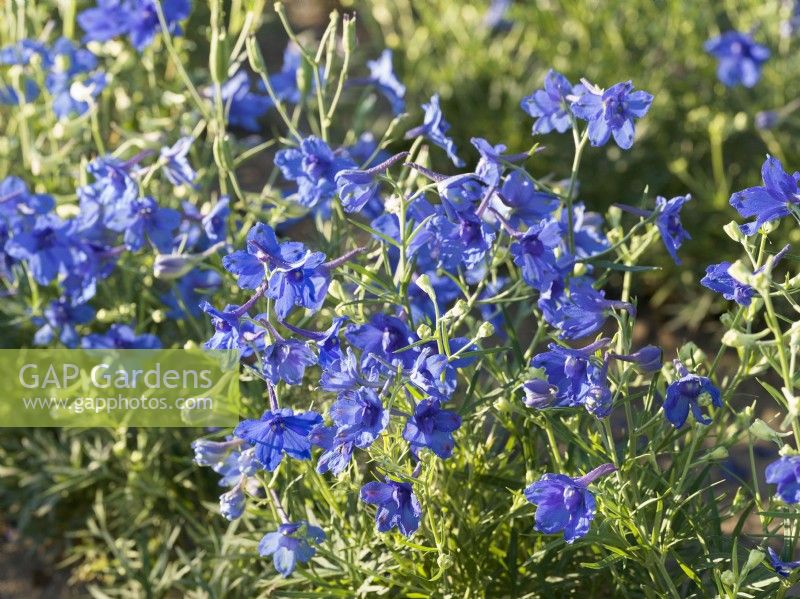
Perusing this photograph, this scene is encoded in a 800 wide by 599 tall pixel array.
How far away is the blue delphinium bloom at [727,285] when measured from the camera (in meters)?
1.58

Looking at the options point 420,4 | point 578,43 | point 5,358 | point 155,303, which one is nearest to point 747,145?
point 578,43

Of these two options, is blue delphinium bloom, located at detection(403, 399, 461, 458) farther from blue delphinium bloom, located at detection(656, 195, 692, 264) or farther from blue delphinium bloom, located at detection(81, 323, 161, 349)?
blue delphinium bloom, located at detection(81, 323, 161, 349)

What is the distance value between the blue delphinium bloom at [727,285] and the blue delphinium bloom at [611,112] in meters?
0.22

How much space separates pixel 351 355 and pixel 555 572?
611mm

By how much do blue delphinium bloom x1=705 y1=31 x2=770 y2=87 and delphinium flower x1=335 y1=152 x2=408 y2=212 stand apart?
1862 millimetres

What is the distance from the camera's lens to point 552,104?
1831mm

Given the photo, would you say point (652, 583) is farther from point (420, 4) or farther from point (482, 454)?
point (420, 4)

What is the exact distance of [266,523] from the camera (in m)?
2.08

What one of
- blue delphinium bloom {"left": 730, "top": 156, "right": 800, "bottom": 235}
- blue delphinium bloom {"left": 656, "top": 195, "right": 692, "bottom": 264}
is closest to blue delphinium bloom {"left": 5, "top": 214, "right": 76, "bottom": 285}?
blue delphinium bloom {"left": 656, "top": 195, "right": 692, "bottom": 264}

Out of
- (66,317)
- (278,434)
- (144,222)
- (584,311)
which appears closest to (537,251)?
(584,311)

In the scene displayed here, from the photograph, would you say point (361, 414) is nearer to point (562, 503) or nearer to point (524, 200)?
point (562, 503)

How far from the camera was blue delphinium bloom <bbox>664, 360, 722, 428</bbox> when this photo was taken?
150cm

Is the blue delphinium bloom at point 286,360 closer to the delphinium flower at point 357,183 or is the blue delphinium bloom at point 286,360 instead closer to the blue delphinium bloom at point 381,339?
the blue delphinium bloom at point 381,339

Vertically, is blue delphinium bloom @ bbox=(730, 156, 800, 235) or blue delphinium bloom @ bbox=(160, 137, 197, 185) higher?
blue delphinium bloom @ bbox=(160, 137, 197, 185)
